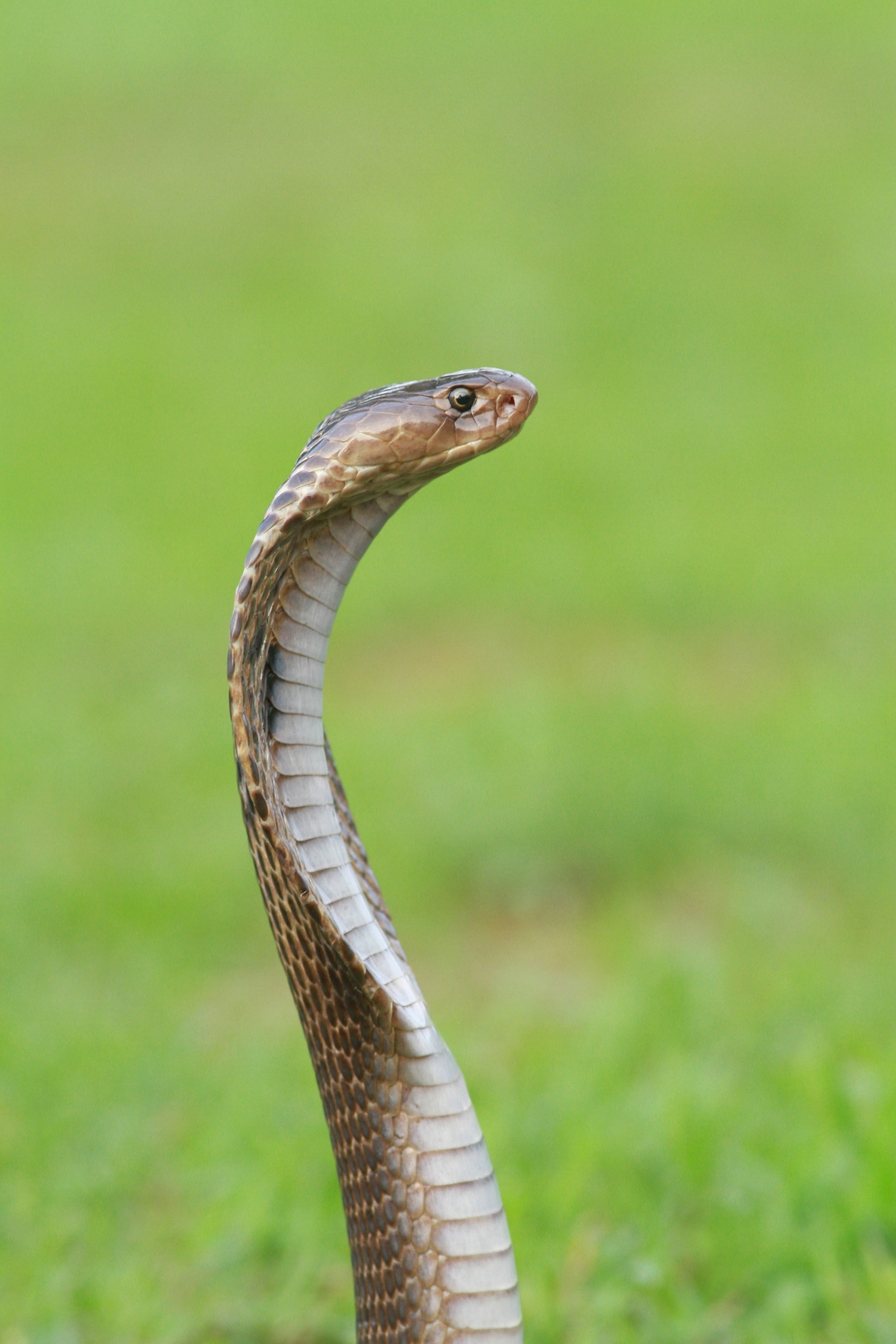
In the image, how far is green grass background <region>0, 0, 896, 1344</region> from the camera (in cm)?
293

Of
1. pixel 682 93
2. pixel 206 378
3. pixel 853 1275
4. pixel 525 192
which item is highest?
pixel 682 93

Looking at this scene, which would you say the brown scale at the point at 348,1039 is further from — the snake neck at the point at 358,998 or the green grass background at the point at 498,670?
the green grass background at the point at 498,670

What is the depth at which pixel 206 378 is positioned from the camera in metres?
10.8

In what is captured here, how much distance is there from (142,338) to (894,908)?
330 inches

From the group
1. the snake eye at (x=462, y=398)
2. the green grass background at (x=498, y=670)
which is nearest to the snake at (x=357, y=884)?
the snake eye at (x=462, y=398)

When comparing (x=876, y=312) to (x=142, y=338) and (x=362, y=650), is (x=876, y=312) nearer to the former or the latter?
(x=142, y=338)

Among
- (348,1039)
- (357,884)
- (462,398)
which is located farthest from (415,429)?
(348,1039)

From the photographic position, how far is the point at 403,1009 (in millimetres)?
1622

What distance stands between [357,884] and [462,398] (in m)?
0.55

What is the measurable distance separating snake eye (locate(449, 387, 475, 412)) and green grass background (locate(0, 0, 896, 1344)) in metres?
1.63

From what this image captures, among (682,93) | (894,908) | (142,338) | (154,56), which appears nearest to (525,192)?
(682,93)

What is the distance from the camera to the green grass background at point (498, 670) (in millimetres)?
2926

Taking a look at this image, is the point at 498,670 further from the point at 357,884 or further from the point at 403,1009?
the point at 403,1009

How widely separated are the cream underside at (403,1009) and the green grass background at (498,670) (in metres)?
1.01
